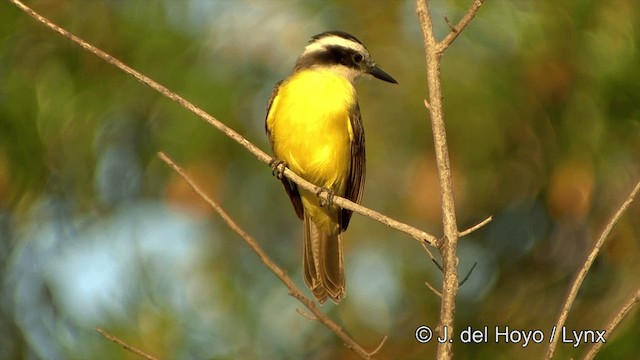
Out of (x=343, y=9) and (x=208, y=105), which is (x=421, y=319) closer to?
(x=208, y=105)

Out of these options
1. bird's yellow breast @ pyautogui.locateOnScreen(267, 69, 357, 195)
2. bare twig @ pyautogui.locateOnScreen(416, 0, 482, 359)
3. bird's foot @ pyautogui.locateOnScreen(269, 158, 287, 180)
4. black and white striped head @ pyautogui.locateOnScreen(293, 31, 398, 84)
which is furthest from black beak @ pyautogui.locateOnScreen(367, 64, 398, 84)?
bare twig @ pyautogui.locateOnScreen(416, 0, 482, 359)

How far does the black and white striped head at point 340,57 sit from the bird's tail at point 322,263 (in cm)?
66

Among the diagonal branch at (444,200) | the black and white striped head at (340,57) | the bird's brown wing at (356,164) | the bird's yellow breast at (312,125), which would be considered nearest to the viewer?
the diagonal branch at (444,200)

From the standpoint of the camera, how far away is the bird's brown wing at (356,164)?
3.94 m

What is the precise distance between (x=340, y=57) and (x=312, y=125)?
1.13 ft

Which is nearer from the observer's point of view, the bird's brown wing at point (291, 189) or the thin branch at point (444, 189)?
the thin branch at point (444, 189)

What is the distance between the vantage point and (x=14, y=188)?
357 centimetres

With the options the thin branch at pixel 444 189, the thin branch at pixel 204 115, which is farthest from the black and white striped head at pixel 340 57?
the thin branch at pixel 444 189

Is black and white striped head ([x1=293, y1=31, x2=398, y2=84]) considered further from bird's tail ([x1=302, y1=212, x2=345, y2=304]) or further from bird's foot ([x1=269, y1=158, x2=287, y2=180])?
bird's tail ([x1=302, y1=212, x2=345, y2=304])

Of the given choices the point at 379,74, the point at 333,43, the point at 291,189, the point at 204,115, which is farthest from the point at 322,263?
the point at 204,115

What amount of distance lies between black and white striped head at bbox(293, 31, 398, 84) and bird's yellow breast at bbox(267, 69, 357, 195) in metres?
0.07

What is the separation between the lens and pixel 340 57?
443 cm

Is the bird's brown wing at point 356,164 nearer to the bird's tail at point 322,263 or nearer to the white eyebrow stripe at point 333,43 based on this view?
the bird's tail at point 322,263

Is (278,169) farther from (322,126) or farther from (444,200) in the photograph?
(444,200)
